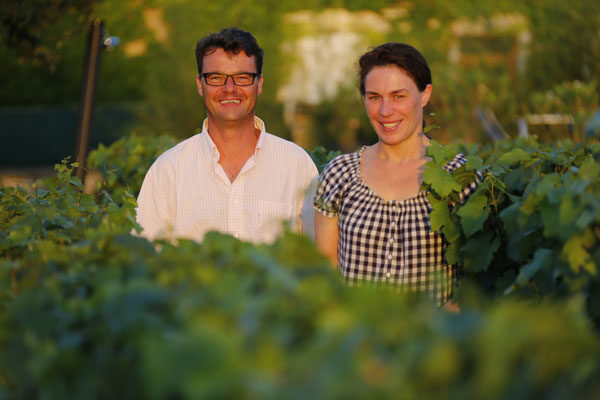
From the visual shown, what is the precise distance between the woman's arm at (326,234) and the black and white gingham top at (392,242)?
0.09 metres

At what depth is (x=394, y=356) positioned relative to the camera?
1439 millimetres

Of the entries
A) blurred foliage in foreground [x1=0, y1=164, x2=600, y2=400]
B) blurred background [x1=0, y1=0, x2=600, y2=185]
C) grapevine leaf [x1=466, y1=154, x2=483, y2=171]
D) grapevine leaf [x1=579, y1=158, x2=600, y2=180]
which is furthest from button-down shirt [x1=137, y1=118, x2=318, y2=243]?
blurred background [x1=0, y1=0, x2=600, y2=185]

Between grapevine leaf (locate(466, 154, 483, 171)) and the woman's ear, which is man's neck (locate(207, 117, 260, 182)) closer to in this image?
the woman's ear

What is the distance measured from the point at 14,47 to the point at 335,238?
6202 mm

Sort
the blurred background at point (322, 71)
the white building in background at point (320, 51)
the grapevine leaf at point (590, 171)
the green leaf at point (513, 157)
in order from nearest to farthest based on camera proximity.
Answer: the grapevine leaf at point (590, 171), the green leaf at point (513, 157), the blurred background at point (322, 71), the white building in background at point (320, 51)

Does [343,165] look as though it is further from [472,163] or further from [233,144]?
[233,144]

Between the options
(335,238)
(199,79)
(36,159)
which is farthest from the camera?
(36,159)

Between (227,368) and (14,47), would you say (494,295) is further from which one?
(14,47)

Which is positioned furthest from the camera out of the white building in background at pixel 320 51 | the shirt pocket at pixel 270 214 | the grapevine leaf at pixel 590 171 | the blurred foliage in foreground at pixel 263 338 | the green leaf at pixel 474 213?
the white building in background at pixel 320 51

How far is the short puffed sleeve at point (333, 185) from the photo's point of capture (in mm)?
3777

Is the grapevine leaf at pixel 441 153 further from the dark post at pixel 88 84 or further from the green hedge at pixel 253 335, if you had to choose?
the dark post at pixel 88 84

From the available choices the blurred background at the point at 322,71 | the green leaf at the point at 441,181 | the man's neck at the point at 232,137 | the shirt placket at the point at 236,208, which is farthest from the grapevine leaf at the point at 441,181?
the blurred background at the point at 322,71

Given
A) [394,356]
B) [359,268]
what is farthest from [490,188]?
[394,356]

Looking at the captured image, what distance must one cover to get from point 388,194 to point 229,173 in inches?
38.6
